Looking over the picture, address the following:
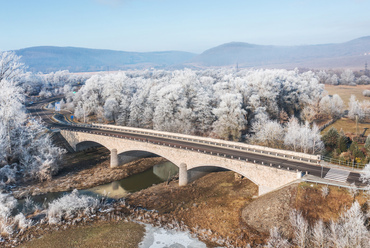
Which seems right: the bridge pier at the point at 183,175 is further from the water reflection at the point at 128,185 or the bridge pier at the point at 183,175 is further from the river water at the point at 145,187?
the water reflection at the point at 128,185

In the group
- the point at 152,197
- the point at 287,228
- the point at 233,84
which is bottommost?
the point at 152,197

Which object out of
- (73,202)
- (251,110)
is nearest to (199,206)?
(73,202)

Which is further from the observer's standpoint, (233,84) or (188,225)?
(233,84)

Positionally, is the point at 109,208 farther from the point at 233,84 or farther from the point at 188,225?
the point at 233,84

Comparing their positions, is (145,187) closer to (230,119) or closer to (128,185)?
(128,185)

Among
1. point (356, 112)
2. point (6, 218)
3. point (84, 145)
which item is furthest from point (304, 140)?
point (84, 145)

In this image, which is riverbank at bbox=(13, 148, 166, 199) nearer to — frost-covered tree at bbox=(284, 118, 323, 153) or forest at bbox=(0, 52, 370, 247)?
forest at bbox=(0, 52, 370, 247)
